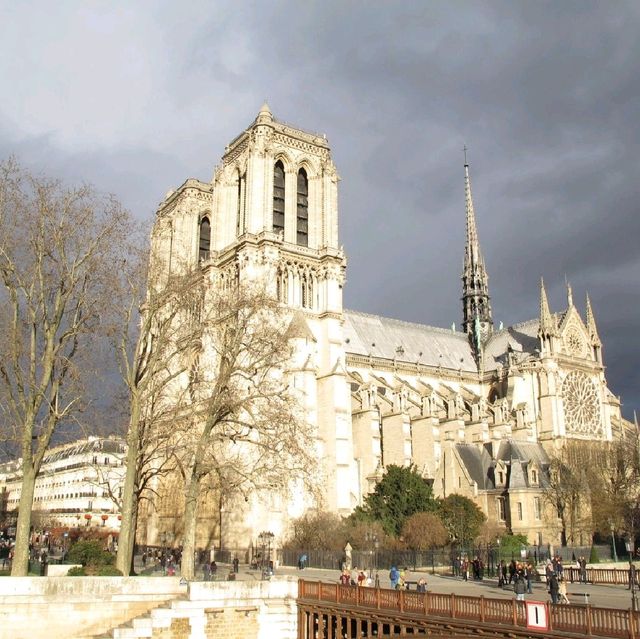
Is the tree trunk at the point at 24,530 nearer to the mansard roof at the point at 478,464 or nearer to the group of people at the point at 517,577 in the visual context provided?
the group of people at the point at 517,577

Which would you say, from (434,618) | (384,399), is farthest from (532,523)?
(434,618)

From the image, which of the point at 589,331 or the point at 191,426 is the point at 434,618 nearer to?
the point at 191,426

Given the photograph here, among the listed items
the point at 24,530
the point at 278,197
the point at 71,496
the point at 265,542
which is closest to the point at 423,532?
the point at 265,542

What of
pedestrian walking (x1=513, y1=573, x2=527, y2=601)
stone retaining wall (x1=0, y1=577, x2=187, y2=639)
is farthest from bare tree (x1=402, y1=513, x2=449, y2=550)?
stone retaining wall (x1=0, y1=577, x2=187, y2=639)

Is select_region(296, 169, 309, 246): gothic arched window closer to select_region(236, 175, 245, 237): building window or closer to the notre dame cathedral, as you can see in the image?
the notre dame cathedral

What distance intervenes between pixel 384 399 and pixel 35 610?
41.2m

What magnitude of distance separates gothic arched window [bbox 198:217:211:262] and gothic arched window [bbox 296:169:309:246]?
1149cm

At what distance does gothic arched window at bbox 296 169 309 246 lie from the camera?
60438 mm

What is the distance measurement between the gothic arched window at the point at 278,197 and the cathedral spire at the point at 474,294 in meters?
31.8

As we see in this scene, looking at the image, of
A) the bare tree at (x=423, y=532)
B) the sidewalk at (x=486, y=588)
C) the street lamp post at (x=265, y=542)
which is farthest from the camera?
the bare tree at (x=423, y=532)

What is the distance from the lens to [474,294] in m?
87.0

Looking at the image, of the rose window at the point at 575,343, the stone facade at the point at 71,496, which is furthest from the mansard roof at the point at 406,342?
the stone facade at the point at 71,496

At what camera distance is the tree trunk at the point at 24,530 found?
24953 millimetres

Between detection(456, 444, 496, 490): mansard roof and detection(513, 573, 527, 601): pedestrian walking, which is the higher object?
detection(456, 444, 496, 490): mansard roof
